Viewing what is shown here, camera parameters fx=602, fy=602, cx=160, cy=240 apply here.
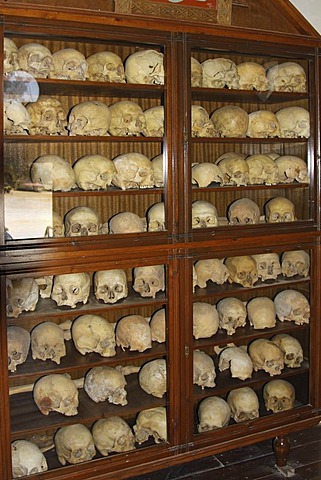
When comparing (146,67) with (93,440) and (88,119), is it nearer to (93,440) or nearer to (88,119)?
(88,119)

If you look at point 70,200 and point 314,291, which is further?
point 314,291

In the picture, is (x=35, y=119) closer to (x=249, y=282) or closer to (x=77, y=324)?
(x=77, y=324)

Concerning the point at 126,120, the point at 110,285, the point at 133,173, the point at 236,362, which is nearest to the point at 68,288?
the point at 110,285

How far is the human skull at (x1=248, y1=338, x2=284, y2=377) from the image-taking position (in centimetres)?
322

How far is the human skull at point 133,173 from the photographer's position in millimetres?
2799

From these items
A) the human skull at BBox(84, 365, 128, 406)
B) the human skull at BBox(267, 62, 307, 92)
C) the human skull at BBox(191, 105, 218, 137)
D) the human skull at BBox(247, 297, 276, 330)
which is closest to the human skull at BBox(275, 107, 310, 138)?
the human skull at BBox(267, 62, 307, 92)

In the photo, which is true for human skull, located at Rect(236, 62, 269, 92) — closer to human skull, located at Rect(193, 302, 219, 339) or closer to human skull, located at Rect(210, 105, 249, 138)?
human skull, located at Rect(210, 105, 249, 138)

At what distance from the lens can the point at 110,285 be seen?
2.77m

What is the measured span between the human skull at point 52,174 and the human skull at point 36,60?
0.35 meters

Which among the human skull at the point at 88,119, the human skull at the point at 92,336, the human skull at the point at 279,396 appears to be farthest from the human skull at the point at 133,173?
the human skull at the point at 279,396

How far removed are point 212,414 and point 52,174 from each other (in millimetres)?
1417

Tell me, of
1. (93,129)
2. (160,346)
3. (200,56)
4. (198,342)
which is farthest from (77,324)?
(200,56)

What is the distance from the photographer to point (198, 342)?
9.70 feet

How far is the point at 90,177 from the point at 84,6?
721 mm
